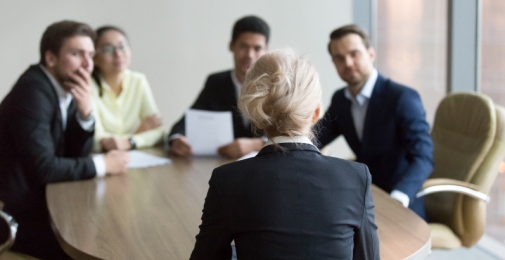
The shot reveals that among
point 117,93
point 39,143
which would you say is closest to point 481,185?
point 39,143

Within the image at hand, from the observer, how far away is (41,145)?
2818 mm

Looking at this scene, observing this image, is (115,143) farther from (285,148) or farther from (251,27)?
(285,148)

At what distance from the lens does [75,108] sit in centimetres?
318

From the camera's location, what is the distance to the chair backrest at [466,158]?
3066mm

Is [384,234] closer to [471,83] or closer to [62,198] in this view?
[62,198]

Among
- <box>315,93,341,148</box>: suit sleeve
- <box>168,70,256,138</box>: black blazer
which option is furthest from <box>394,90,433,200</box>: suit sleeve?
<box>168,70,256,138</box>: black blazer

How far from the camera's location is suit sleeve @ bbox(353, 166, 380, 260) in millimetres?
1687

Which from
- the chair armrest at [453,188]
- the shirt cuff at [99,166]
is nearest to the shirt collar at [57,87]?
the shirt cuff at [99,166]

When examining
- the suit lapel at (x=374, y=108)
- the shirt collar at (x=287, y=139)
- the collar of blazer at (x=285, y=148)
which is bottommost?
the suit lapel at (x=374, y=108)

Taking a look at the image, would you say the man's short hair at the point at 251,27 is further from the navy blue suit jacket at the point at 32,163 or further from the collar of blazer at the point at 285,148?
the collar of blazer at the point at 285,148

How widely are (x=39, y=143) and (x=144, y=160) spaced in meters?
0.72

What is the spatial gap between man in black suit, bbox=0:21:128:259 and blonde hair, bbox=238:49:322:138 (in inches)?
57.2

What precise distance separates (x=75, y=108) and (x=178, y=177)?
0.62 metres

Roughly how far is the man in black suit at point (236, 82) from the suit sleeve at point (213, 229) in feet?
6.44
